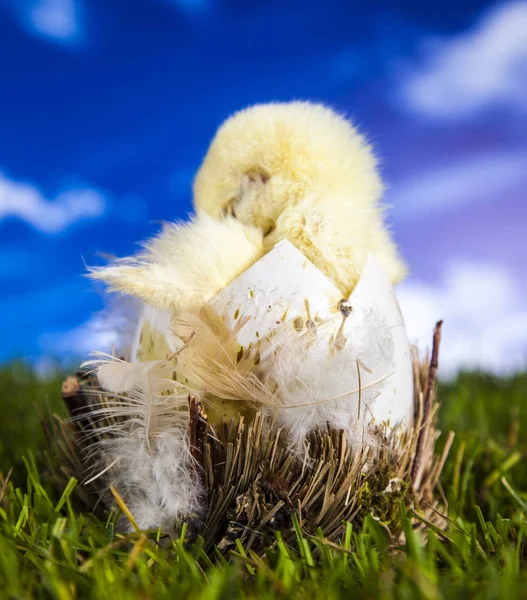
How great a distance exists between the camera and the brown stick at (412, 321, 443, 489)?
113 centimetres

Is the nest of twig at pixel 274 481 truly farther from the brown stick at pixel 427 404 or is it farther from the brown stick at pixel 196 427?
the brown stick at pixel 427 404

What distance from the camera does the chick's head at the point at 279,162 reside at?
3.49 ft

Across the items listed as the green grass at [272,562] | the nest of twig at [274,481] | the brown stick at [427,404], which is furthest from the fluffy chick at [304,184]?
the green grass at [272,562]

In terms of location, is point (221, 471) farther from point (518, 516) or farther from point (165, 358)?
point (518, 516)

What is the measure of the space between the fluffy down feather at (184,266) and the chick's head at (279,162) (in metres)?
0.09

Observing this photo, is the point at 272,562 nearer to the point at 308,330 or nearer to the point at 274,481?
the point at 274,481

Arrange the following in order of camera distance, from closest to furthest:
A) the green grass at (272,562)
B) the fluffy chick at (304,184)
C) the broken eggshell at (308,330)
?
the green grass at (272,562), the broken eggshell at (308,330), the fluffy chick at (304,184)

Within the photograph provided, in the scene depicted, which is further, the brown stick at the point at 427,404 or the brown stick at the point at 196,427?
the brown stick at the point at 427,404

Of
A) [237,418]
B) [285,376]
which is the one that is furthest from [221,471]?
[285,376]

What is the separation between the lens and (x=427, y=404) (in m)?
1.16

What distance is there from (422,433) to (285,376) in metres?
0.37

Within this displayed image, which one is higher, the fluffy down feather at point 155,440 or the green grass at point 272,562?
the fluffy down feather at point 155,440

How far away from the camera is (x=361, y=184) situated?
1.12 metres

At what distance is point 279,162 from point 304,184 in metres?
0.06
